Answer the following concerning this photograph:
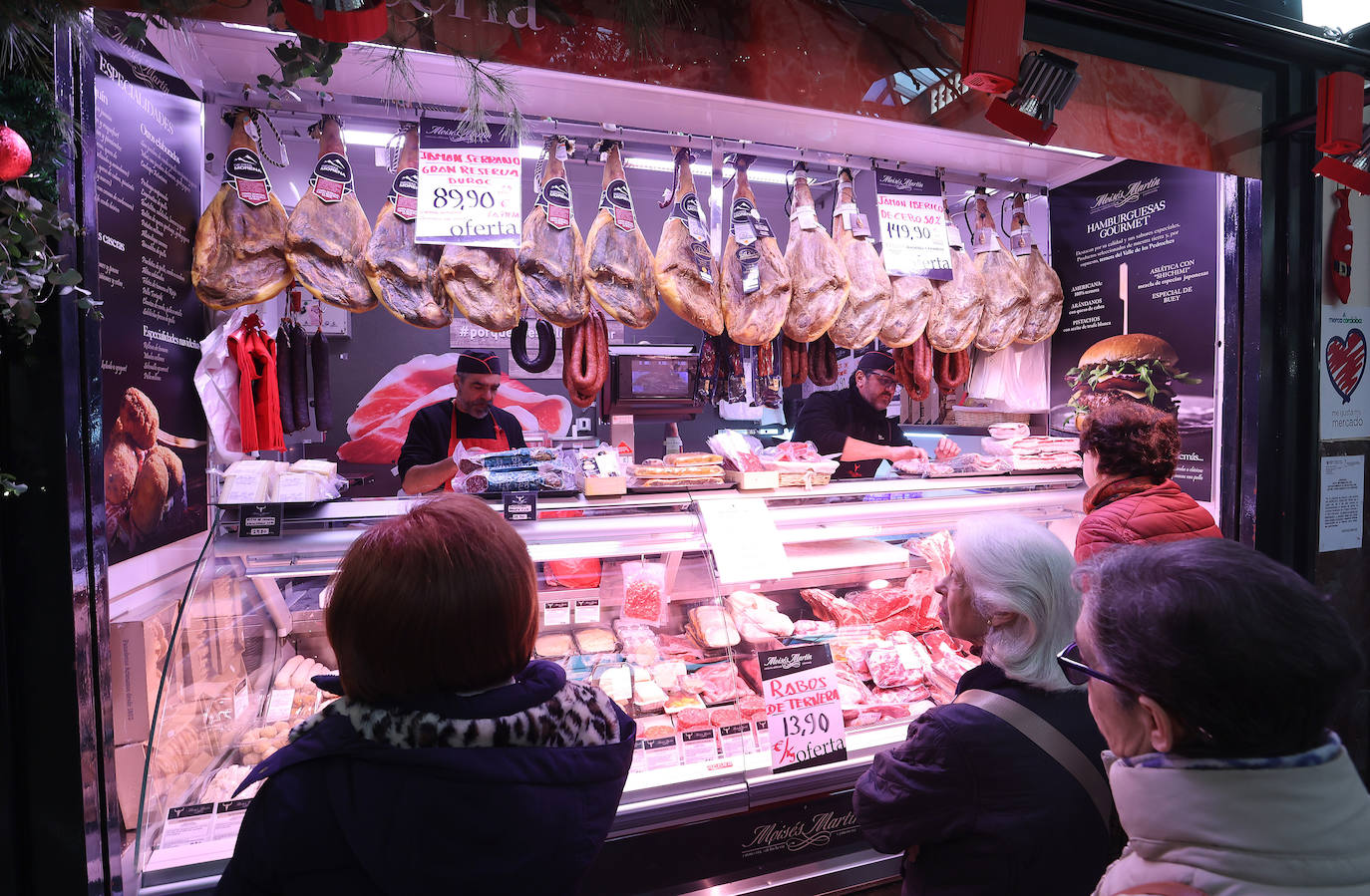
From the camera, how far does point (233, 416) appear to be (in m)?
3.07

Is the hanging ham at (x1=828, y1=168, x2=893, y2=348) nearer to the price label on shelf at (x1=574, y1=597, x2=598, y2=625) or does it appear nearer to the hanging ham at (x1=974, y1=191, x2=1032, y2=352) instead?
the hanging ham at (x1=974, y1=191, x2=1032, y2=352)

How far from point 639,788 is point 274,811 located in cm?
153

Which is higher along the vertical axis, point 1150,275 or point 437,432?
point 1150,275

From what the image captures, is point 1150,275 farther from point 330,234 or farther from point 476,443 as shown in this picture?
point 476,443

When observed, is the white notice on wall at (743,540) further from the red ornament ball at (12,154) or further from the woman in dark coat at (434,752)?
the red ornament ball at (12,154)

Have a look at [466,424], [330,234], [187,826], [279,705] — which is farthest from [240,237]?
[466,424]

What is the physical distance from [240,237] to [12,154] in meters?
1.06

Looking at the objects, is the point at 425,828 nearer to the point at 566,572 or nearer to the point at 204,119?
the point at 566,572

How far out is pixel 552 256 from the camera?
3.13m

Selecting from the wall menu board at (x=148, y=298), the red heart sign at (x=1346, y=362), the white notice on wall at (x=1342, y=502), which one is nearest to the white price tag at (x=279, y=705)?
the wall menu board at (x=148, y=298)

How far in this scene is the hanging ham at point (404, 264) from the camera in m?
2.94

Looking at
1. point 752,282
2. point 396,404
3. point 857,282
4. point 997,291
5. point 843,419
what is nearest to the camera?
point 752,282

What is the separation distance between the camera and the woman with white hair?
5.65 ft

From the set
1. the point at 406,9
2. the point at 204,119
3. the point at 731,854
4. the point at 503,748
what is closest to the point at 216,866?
the point at 503,748
